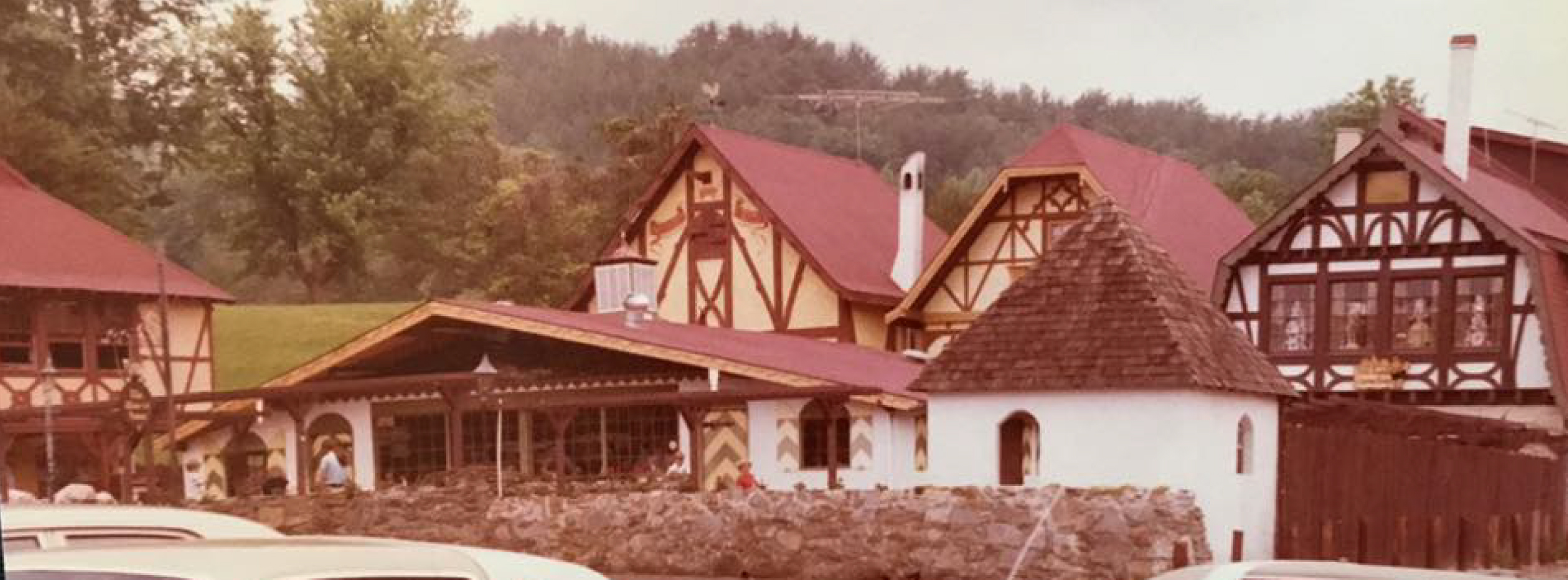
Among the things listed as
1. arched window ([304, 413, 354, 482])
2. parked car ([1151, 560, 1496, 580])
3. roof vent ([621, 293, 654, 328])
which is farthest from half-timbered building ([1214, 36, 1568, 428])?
arched window ([304, 413, 354, 482])

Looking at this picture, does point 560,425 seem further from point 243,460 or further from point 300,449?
point 243,460

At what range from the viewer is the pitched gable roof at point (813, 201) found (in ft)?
63.6

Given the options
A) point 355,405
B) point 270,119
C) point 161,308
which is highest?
point 270,119

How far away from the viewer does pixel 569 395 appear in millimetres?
15852

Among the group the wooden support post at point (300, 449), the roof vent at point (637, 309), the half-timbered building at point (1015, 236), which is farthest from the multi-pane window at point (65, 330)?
the half-timbered building at point (1015, 236)

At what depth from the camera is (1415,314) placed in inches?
512

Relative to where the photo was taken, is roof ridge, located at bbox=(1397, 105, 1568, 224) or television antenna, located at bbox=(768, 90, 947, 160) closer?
television antenna, located at bbox=(768, 90, 947, 160)

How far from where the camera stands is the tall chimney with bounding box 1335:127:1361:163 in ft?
33.6

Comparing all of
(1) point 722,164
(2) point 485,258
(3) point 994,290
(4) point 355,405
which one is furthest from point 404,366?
(3) point 994,290

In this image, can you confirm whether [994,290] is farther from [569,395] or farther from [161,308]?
[161,308]

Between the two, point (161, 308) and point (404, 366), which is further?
point (404, 366)

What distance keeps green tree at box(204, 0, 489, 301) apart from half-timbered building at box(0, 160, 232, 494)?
522 millimetres

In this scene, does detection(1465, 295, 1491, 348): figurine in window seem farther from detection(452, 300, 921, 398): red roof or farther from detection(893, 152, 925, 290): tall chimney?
detection(893, 152, 925, 290): tall chimney

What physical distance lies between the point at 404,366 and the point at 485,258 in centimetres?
465
